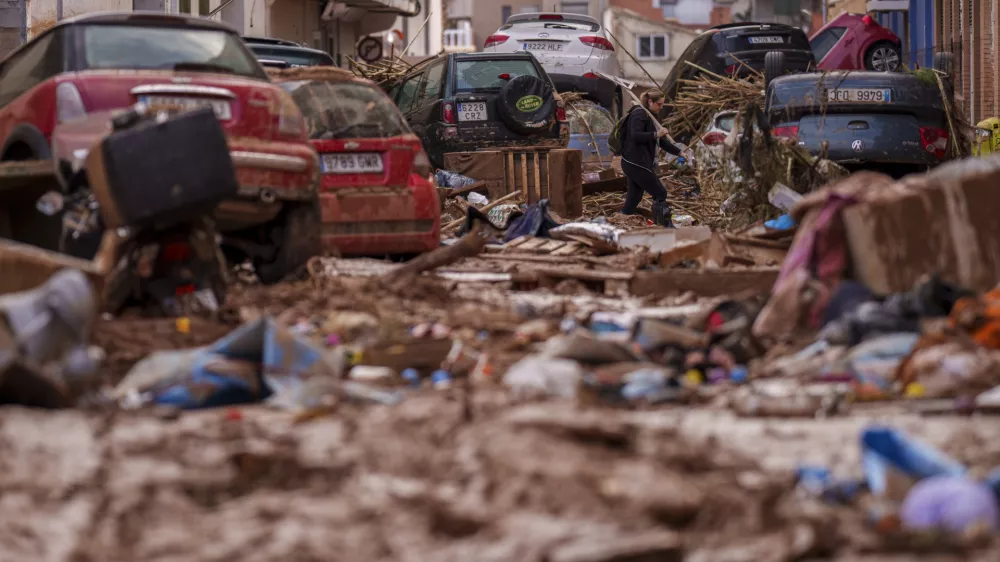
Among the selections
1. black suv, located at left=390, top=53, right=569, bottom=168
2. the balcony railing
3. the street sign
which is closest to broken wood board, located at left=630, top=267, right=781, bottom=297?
black suv, located at left=390, top=53, right=569, bottom=168

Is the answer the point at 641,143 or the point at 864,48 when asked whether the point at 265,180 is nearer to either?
the point at 641,143

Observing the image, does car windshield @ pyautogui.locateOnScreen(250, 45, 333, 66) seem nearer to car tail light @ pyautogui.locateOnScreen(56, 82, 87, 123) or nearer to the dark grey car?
the dark grey car

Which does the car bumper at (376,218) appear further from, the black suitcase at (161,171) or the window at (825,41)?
the window at (825,41)

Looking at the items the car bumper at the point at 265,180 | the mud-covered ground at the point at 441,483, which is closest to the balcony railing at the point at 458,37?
the car bumper at the point at 265,180

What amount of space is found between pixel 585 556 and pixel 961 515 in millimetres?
1046

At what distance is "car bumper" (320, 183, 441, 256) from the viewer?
12.9 m

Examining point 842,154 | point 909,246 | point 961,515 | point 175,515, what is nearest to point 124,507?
point 175,515

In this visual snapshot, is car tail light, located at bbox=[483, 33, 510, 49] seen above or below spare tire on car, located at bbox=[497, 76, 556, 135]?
above

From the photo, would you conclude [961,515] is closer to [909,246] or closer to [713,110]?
[909,246]

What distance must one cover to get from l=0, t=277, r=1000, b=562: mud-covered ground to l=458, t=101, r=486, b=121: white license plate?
14494mm

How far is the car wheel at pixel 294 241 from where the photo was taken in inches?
409

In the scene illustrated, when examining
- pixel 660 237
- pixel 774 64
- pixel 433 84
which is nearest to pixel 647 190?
pixel 433 84

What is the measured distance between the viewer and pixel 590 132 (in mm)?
24812

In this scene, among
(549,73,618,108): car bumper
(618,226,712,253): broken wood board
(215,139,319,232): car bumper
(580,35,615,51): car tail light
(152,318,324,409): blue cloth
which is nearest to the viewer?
(152,318,324,409): blue cloth
